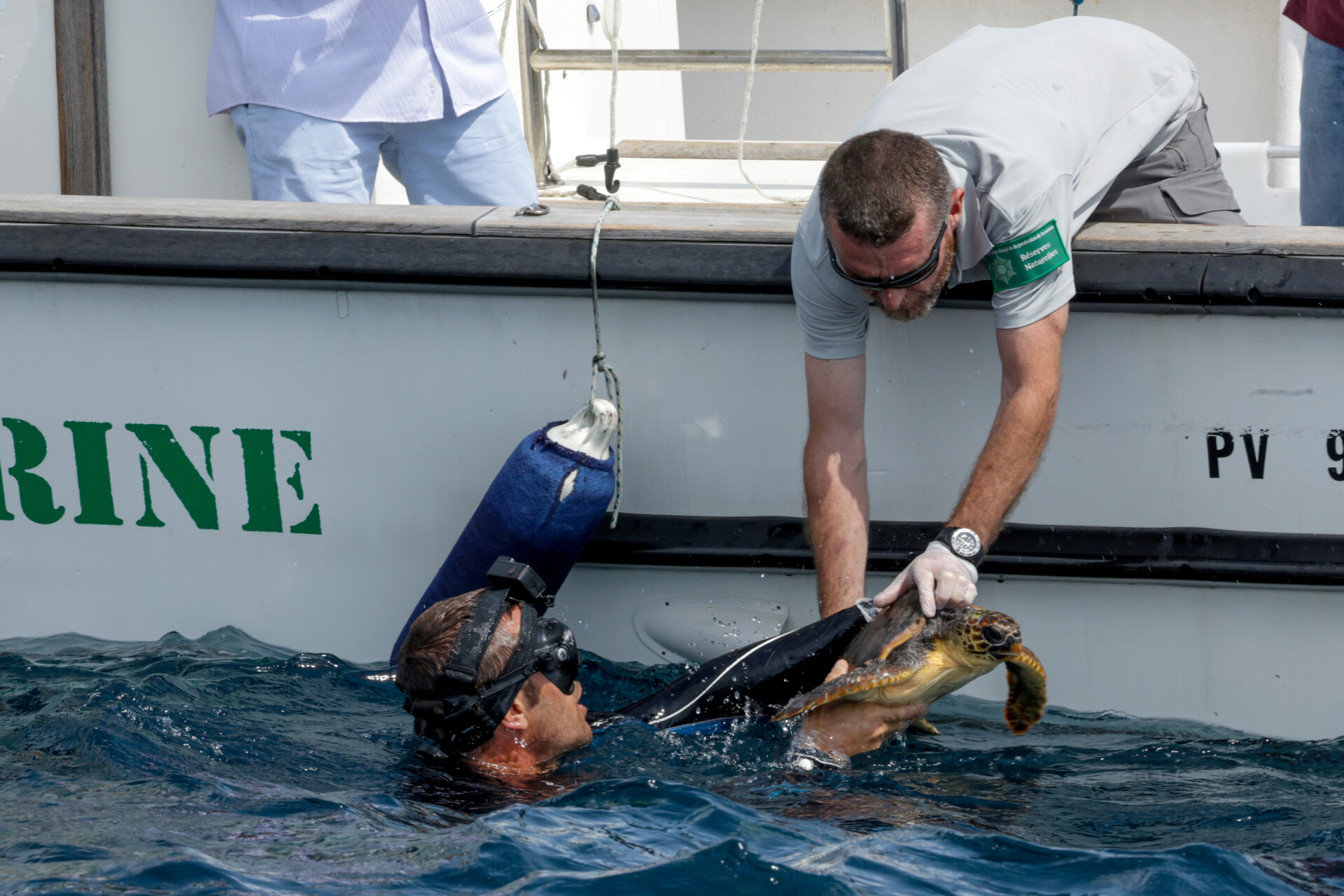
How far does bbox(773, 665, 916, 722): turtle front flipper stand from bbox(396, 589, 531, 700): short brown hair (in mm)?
613

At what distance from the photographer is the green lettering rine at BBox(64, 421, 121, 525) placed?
3514mm

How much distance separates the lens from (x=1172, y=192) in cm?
328

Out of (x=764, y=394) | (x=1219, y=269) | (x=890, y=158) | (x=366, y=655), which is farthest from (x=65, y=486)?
(x=1219, y=269)

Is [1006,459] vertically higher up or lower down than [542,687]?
higher up

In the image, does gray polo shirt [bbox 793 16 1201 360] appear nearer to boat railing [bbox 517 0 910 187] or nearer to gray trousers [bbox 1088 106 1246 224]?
gray trousers [bbox 1088 106 1246 224]

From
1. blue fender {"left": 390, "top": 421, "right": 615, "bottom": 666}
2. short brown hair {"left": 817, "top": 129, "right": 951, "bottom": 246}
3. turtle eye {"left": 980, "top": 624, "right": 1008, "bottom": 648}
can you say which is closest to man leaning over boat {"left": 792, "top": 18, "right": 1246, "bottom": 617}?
short brown hair {"left": 817, "top": 129, "right": 951, "bottom": 246}

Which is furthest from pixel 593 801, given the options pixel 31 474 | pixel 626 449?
pixel 31 474

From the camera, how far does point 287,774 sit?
2973 mm

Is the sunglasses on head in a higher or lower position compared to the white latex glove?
higher

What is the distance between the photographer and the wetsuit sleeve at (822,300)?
291 cm

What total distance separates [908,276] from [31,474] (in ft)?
7.74

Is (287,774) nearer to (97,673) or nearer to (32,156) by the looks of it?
(97,673)

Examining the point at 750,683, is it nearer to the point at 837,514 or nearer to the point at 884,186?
the point at 837,514

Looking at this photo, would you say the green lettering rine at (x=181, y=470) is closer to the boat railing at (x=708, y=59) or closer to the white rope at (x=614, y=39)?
the white rope at (x=614, y=39)
